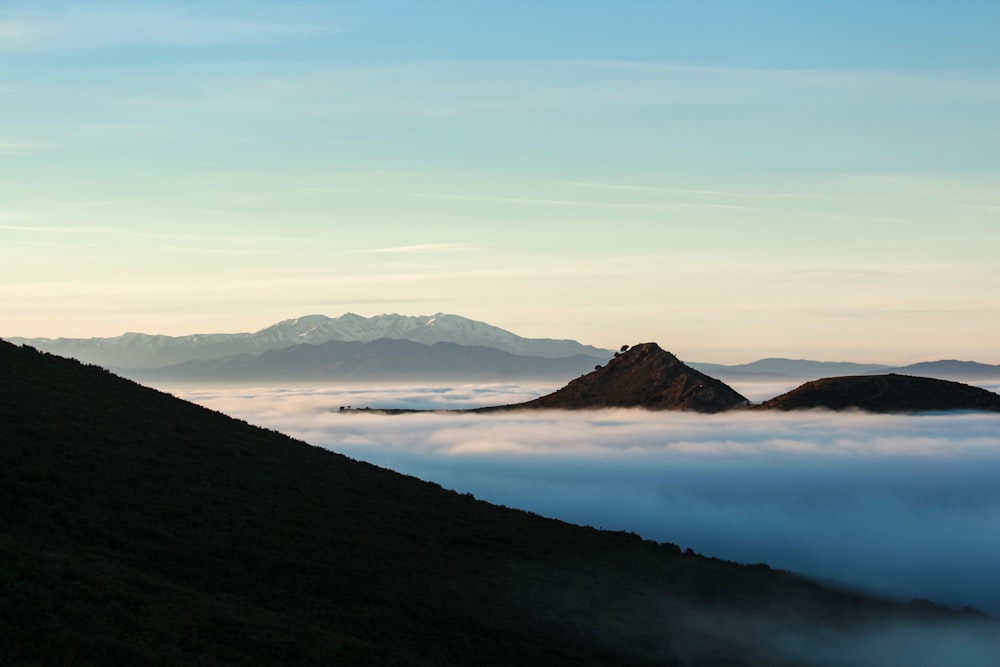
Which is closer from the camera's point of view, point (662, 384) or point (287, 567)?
point (287, 567)

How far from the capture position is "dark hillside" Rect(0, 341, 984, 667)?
3088 centimetres

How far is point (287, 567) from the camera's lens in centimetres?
4378

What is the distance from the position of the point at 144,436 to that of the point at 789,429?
482 ft

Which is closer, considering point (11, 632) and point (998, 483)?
point (11, 632)

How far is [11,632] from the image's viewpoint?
25.9m

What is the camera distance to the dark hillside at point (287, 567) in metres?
30.9

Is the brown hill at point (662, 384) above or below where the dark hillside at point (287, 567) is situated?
above

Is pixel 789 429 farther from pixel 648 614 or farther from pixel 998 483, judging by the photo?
pixel 648 614

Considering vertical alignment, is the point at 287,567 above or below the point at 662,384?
below

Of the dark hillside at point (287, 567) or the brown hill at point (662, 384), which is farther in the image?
the brown hill at point (662, 384)

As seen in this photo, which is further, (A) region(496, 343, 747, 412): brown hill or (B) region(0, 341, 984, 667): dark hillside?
(A) region(496, 343, 747, 412): brown hill

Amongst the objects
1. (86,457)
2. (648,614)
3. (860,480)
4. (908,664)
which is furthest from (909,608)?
(860,480)

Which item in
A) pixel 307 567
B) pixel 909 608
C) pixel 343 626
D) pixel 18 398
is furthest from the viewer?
pixel 909 608

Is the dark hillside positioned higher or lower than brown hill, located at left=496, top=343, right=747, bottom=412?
lower
